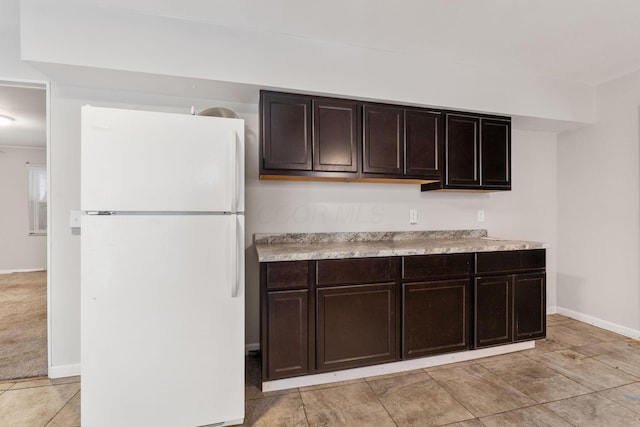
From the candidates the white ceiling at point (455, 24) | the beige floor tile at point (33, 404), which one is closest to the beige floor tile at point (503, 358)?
the white ceiling at point (455, 24)

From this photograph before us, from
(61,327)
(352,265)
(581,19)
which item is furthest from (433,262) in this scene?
(61,327)

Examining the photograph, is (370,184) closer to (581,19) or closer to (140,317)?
(581,19)

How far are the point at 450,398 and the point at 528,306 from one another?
1.19m

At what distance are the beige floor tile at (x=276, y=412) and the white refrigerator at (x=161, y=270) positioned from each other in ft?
0.48

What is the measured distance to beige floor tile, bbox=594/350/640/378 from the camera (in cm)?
236

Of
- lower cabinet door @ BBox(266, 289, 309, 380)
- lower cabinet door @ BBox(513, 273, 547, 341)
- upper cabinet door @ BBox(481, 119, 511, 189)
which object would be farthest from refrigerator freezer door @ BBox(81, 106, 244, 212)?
lower cabinet door @ BBox(513, 273, 547, 341)

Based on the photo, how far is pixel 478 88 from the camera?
9.07 ft

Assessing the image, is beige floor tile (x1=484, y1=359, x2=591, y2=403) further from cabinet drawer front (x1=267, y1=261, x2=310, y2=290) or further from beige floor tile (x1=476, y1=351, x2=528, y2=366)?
cabinet drawer front (x1=267, y1=261, x2=310, y2=290)

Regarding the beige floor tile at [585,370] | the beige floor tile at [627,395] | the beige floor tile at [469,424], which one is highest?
the beige floor tile at [585,370]

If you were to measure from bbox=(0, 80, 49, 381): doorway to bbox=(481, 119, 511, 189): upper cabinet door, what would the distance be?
3584 mm

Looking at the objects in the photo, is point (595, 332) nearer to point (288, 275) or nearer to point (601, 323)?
point (601, 323)

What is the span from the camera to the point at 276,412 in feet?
6.23

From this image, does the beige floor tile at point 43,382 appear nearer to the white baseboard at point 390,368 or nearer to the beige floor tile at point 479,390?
the white baseboard at point 390,368

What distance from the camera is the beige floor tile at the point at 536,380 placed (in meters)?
2.06
